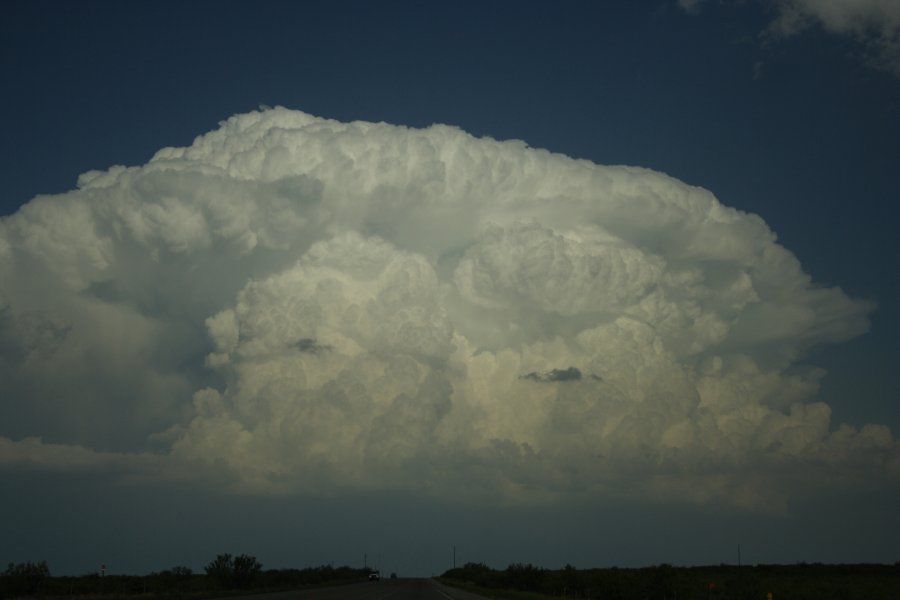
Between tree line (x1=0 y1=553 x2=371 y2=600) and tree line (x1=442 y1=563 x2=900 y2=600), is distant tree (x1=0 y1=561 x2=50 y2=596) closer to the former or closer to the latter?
tree line (x1=0 y1=553 x2=371 y2=600)

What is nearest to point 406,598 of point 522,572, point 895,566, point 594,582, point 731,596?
point 594,582

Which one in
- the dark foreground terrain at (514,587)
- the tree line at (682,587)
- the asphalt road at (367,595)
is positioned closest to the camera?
the tree line at (682,587)

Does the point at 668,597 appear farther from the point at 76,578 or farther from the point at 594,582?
the point at 76,578

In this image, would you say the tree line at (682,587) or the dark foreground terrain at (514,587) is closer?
the tree line at (682,587)

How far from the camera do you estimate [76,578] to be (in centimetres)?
9488

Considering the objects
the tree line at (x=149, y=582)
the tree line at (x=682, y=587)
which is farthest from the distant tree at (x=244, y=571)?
the tree line at (x=682, y=587)

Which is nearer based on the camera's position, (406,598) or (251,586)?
(406,598)

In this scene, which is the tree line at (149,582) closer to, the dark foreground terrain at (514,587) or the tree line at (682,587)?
the dark foreground terrain at (514,587)

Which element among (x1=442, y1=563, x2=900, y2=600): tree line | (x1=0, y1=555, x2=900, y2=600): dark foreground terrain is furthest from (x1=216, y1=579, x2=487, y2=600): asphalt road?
(x1=442, y1=563, x2=900, y2=600): tree line

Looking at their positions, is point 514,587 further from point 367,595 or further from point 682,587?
point 682,587

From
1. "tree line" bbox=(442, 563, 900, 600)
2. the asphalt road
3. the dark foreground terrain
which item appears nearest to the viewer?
"tree line" bbox=(442, 563, 900, 600)

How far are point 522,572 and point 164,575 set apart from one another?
41859 millimetres

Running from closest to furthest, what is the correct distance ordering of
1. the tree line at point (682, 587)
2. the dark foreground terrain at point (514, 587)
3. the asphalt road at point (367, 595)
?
the tree line at point (682, 587) < the dark foreground terrain at point (514, 587) < the asphalt road at point (367, 595)

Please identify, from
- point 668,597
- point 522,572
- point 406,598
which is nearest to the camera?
point 668,597
